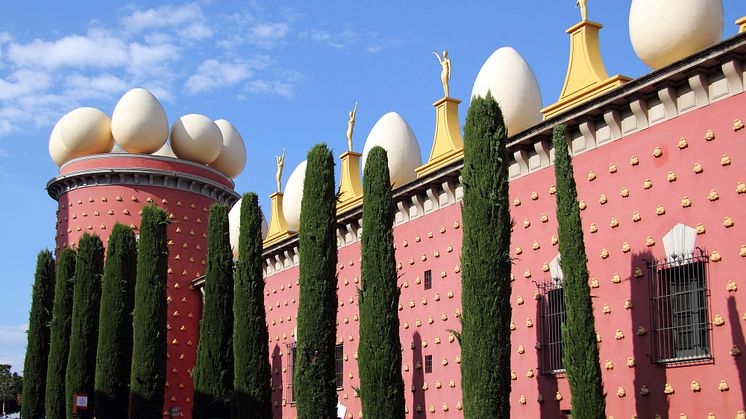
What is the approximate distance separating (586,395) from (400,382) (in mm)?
4717

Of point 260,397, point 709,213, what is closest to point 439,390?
point 260,397

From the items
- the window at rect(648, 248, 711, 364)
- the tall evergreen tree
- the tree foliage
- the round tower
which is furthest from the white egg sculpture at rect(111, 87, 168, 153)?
the tree foliage

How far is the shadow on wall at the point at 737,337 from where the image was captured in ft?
44.9

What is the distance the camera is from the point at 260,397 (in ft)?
68.3

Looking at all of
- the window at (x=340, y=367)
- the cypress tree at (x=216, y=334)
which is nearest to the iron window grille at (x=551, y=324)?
the window at (x=340, y=367)

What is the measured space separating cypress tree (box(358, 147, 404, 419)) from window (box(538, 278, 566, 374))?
9.09 feet

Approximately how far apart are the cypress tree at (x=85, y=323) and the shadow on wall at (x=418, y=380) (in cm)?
1052

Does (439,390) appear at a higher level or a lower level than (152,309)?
lower

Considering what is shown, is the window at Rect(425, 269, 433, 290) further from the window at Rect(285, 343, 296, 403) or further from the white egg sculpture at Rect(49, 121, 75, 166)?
the white egg sculpture at Rect(49, 121, 75, 166)

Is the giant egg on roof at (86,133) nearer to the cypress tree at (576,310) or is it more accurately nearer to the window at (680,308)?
the cypress tree at (576,310)

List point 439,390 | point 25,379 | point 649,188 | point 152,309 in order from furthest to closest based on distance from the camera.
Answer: point 25,379
point 152,309
point 439,390
point 649,188

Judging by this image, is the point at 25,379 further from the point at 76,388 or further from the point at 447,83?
the point at 447,83

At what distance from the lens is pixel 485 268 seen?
50.4ft

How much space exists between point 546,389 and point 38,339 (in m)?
19.6
